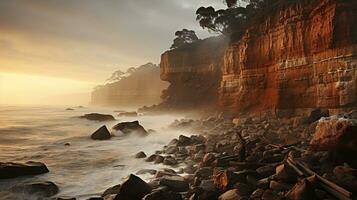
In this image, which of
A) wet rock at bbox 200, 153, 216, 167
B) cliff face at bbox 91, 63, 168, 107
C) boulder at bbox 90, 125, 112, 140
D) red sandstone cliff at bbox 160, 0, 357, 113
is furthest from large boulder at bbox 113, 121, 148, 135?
cliff face at bbox 91, 63, 168, 107

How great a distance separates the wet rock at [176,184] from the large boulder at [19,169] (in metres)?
6.04

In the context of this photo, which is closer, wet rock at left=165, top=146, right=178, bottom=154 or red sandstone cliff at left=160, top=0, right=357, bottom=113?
red sandstone cliff at left=160, top=0, right=357, bottom=113

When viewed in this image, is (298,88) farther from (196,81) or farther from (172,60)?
(172,60)

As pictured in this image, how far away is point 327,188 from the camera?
20.0 ft

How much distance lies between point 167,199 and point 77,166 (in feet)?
25.0

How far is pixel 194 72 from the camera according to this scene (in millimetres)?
43531

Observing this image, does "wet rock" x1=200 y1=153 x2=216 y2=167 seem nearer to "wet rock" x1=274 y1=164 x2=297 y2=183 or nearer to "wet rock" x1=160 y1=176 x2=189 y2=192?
"wet rock" x1=160 y1=176 x2=189 y2=192

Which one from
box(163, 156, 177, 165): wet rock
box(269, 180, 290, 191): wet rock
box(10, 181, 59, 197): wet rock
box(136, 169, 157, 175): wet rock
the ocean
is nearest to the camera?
box(269, 180, 290, 191): wet rock

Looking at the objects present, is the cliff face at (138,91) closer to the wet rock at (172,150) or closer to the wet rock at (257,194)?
the wet rock at (172,150)

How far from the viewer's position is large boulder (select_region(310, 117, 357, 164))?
7.83m

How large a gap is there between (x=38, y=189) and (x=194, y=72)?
1403 inches

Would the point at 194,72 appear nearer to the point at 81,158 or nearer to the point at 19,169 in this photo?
the point at 81,158

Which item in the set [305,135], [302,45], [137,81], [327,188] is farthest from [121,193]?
[137,81]

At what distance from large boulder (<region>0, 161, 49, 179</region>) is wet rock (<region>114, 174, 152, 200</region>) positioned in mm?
5692
